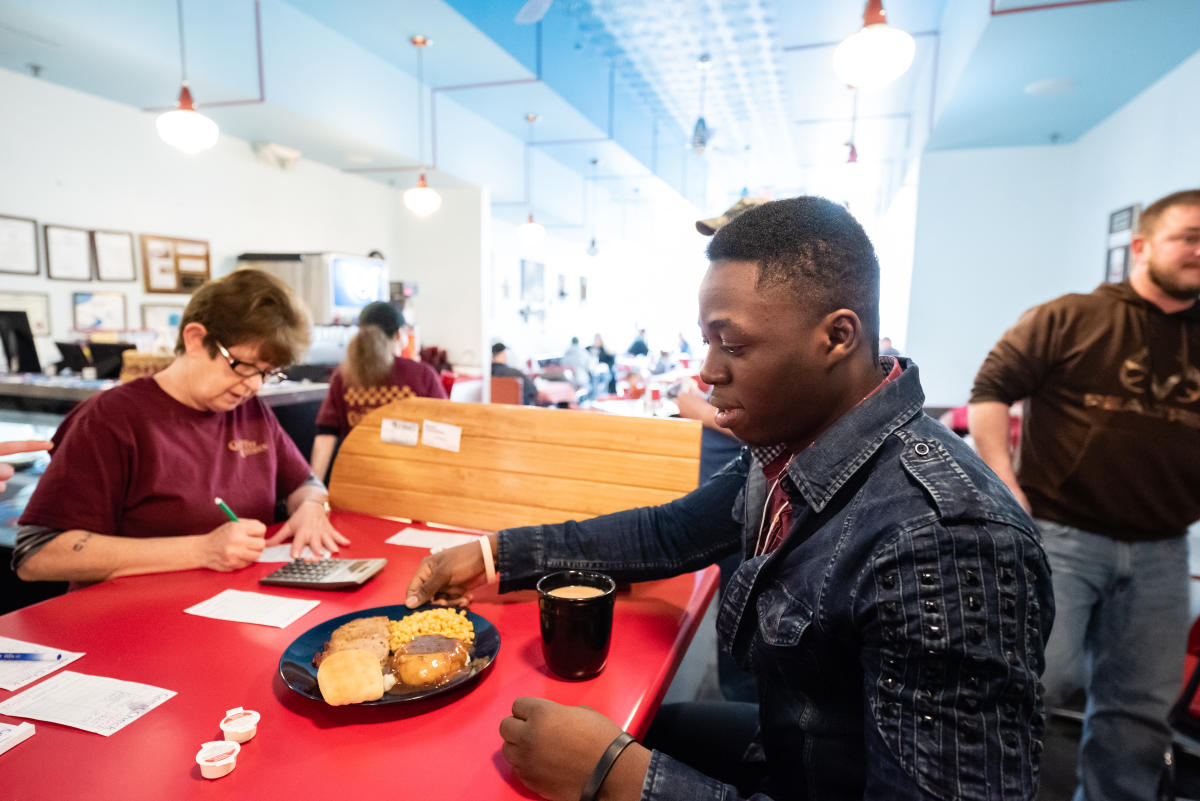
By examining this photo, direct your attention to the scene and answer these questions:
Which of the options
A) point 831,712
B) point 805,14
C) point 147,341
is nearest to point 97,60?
point 147,341

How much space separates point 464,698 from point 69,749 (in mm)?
436

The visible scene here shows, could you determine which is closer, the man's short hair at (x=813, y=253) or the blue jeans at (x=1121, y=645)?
the man's short hair at (x=813, y=253)

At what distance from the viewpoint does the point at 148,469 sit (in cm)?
141

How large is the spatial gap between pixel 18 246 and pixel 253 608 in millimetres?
4350

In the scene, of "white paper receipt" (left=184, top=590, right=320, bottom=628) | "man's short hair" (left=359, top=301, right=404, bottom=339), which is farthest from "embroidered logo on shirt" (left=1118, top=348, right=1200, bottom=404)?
"man's short hair" (left=359, top=301, right=404, bottom=339)

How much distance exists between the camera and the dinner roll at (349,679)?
2.59 ft

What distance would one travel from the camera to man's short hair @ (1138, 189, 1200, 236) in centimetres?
154

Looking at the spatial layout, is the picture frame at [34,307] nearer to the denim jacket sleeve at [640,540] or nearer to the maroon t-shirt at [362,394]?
the maroon t-shirt at [362,394]

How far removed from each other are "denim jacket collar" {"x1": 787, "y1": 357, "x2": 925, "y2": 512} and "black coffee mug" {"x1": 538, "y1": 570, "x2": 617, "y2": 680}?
31 cm

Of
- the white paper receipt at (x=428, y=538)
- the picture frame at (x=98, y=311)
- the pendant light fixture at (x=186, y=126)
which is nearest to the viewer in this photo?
the white paper receipt at (x=428, y=538)

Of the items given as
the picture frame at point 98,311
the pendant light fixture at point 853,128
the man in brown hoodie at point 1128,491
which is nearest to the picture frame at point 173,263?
the picture frame at point 98,311

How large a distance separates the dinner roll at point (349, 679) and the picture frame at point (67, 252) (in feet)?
15.6

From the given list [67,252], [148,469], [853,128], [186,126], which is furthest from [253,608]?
[853,128]

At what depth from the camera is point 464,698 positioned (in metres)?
0.86
